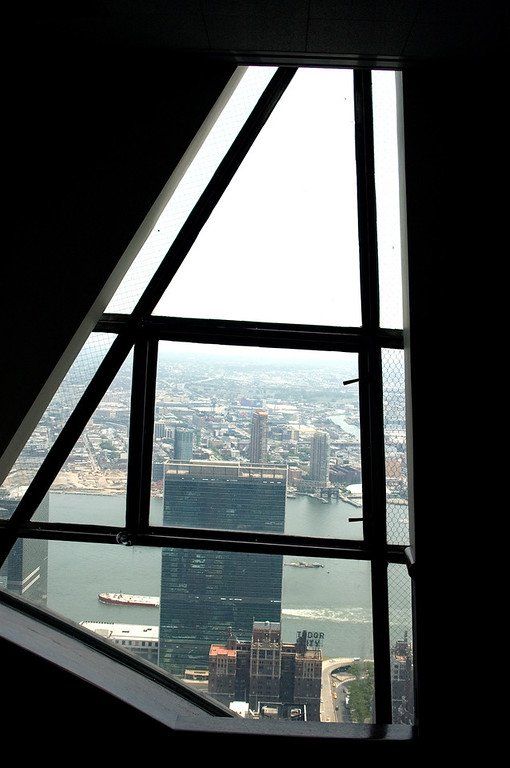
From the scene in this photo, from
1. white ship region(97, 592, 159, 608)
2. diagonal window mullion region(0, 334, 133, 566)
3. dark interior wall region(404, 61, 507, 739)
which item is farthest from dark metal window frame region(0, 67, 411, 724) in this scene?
dark interior wall region(404, 61, 507, 739)

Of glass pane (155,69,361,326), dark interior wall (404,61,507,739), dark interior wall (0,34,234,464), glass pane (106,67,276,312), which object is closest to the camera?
dark interior wall (0,34,234,464)

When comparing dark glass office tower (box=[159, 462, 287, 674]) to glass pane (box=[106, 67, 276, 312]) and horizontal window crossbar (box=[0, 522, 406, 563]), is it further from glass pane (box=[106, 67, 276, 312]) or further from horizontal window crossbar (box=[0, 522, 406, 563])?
glass pane (box=[106, 67, 276, 312])

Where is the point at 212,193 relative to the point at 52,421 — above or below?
above

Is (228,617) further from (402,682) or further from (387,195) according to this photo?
(387,195)

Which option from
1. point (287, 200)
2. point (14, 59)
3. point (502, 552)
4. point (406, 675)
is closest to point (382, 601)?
point (406, 675)

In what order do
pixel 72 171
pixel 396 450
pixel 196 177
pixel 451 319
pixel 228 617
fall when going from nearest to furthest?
pixel 72 171 → pixel 451 319 → pixel 196 177 → pixel 396 450 → pixel 228 617

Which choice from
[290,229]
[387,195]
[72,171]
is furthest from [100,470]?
[387,195]
